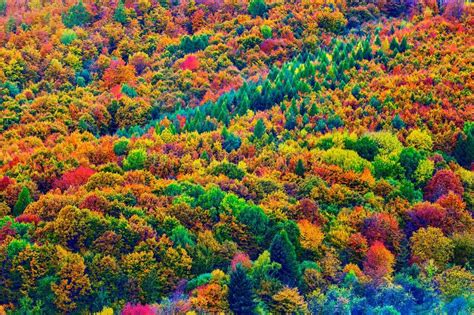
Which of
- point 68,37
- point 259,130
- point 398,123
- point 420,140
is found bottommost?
point 68,37

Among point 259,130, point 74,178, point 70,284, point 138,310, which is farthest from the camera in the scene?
point 259,130

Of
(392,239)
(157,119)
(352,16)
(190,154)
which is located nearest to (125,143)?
(190,154)

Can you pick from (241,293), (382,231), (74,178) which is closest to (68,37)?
(74,178)

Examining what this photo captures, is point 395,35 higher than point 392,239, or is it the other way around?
point 395,35

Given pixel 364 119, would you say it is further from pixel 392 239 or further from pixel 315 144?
pixel 392 239

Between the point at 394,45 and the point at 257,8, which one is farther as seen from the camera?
the point at 257,8

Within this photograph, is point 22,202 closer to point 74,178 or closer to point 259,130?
point 74,178

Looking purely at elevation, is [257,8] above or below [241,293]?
above

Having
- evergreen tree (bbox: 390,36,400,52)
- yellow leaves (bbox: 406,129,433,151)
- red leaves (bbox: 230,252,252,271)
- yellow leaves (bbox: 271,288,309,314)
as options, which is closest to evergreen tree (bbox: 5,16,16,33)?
evergreen tree (bbox: 390,36,400,52)
